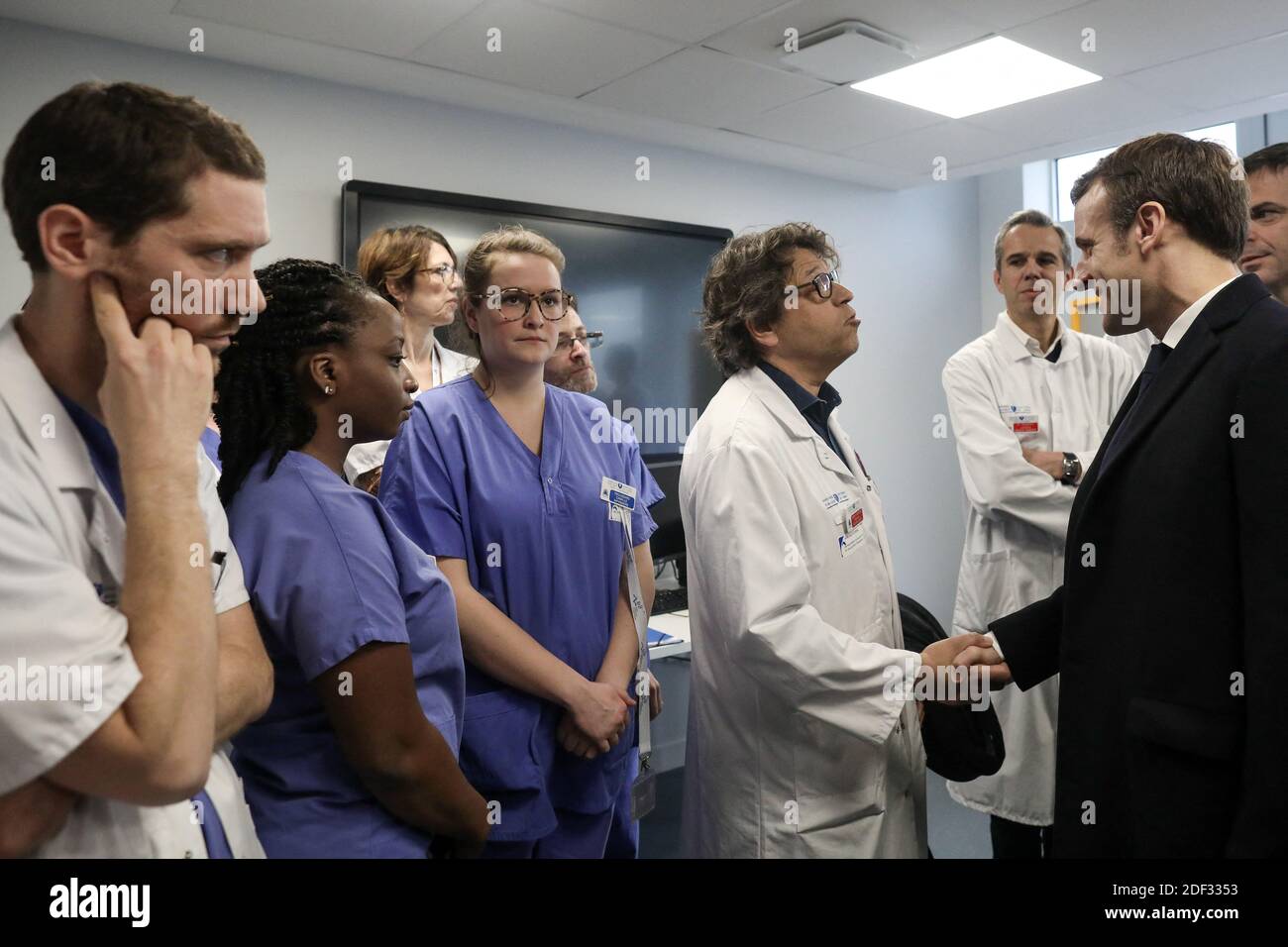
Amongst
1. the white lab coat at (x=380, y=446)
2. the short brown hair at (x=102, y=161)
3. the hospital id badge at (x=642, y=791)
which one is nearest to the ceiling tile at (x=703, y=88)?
the white lab coat at (x=380, y=446)

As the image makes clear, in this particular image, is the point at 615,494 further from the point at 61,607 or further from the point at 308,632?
the point at 61,607

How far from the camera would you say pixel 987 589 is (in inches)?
105

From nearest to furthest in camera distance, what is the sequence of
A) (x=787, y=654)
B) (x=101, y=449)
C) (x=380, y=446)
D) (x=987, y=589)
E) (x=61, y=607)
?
1. (x=61, y=607)
2. (x=101, y=449)
3. (x=787, y=654)
4. (x=380, y=446)
5. (x=987, y=589)

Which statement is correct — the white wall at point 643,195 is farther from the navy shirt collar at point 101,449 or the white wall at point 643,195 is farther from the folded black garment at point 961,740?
the folded black garment at point 961,740

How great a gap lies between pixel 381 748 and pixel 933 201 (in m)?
5.22

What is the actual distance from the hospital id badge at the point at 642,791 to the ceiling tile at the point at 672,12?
2183mm

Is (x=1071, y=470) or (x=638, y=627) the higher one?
(x=1071, y=470)

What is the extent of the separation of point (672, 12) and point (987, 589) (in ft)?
6.58

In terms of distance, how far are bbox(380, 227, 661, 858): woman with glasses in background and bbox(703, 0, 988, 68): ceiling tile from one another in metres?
1.47

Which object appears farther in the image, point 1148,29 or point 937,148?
point 937,148

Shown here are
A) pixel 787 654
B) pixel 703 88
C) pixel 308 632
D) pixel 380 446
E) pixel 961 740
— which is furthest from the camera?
pixel 703 88

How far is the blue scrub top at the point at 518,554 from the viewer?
1673 mm

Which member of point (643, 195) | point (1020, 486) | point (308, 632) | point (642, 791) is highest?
point (643, 195)

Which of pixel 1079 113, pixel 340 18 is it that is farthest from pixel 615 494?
pixel 1079 113
